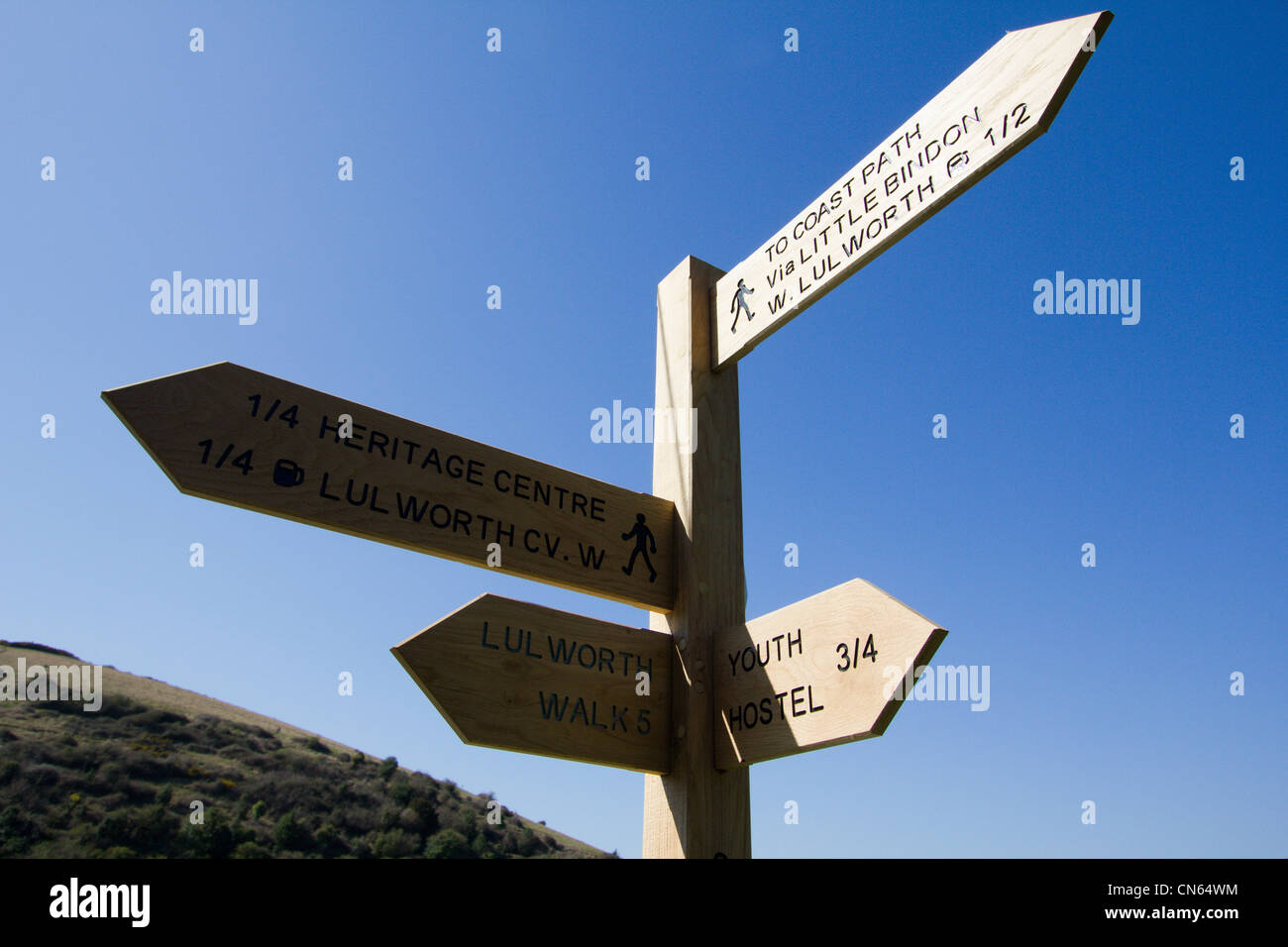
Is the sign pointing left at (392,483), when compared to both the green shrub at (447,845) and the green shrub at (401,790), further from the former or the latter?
the green shrub at (401,790)

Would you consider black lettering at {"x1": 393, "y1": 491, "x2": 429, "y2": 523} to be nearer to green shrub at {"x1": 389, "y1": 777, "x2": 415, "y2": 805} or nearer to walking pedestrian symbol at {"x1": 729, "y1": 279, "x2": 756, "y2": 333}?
walking pedestrian symbol at {"x1": 729, "y1": 279, "x2": 756, "y2": 333}

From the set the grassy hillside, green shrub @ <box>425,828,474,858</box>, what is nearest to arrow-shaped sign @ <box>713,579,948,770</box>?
the grassy hillside

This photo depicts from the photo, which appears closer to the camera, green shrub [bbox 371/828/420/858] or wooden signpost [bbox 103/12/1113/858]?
wooden signpost [bbox 103/12/1113/858]

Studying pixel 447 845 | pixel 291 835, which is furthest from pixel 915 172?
pixel 291 835

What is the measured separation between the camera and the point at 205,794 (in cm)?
2436

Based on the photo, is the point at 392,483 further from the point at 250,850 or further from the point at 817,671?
the point at 250,850

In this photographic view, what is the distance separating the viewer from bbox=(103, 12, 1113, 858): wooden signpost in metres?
1.58

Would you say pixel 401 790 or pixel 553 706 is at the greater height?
pixel 553 706

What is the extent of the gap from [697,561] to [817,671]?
0.57 metres

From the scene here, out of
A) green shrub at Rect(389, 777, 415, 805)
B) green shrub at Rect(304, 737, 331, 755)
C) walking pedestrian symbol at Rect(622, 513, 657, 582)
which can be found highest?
walking pedestrian symbol at Rect(622, 513, 657, 582)

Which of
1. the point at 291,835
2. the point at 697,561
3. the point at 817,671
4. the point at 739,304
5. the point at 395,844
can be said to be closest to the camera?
the point at 817,671
